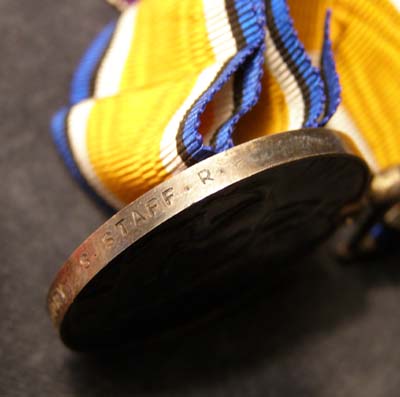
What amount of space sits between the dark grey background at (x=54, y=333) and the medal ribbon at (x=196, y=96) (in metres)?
0.09

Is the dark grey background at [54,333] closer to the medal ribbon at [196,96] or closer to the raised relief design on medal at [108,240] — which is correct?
the medal ribbon at [196,96]

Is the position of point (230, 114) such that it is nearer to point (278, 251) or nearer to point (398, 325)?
point (278, 251)

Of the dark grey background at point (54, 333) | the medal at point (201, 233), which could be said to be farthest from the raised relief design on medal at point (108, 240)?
the dark grey background at point (54, 333)

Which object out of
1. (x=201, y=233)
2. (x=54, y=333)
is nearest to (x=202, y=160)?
(x=201, y=233)

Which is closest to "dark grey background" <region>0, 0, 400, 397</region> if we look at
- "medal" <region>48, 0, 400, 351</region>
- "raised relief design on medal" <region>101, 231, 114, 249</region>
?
"medal" <region>48, 0, 400, 351</region>

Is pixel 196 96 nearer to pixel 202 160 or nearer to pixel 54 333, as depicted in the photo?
pixel 202 160

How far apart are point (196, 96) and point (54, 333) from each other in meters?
0.29

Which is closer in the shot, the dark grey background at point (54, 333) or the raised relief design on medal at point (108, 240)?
the raised relief design on medal at point (108, 240)

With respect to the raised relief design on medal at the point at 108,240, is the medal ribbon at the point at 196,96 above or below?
above

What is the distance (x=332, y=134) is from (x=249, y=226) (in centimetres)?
10

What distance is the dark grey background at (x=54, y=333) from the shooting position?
1.88 feet

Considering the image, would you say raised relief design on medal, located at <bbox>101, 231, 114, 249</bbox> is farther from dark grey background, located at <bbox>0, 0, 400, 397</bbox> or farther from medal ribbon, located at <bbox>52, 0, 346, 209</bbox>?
dark grey background, located at <bbox>0, 0, 400, 397</bbox>

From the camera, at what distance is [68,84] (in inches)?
25.7

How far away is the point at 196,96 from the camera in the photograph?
45 cm
